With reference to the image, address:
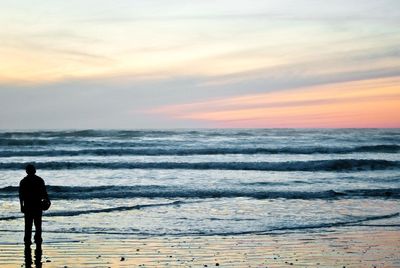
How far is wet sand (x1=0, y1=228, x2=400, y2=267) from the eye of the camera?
833 centimetres

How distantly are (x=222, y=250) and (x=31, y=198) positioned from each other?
3614 mm

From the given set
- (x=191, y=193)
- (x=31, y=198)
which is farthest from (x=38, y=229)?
(x=191, y=193)

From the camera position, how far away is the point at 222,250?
9.27 m

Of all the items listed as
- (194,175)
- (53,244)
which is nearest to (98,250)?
(53,244)

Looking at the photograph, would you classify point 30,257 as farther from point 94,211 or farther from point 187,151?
point 187,151

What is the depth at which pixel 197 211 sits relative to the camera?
14.0 m

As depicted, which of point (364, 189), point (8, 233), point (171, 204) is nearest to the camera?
point (8, 233)

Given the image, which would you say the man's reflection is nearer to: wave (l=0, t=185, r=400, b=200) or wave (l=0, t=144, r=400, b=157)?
wave (l=0, t=185, r=400, b=200)

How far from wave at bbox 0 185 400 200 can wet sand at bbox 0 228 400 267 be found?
6.33 meters

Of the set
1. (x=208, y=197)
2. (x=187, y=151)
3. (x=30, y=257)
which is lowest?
(x=208, y=197)

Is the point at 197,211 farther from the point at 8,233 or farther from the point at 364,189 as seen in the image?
the point at 364,189

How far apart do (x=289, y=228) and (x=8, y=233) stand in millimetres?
5959

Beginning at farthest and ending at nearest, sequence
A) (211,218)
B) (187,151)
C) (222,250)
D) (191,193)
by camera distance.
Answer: (187,151), (191,193), (211,218), (222,250)

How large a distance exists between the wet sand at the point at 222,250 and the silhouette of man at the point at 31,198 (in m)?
0.29
